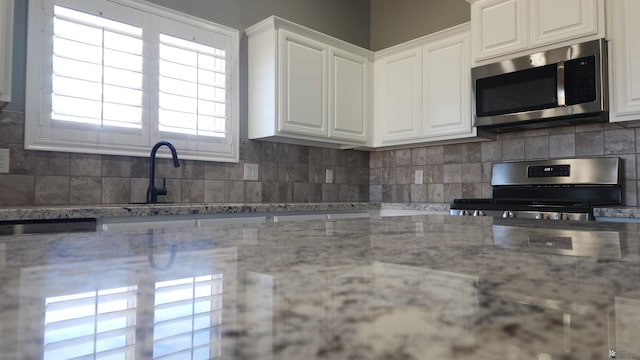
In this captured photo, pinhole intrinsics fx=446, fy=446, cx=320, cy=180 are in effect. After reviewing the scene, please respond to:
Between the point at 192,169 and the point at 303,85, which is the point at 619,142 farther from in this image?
the point at 192,169

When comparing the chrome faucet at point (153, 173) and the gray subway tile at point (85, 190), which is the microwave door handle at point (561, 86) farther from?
the gray subway tile at point (85, 190)

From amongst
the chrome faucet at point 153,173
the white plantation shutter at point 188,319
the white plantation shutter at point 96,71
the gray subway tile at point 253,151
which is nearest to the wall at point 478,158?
the gray subway tile at point 253,151

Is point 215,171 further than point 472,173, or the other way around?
point 472,173

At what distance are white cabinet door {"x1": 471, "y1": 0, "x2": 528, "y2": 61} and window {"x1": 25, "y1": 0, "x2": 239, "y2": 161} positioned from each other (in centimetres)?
177

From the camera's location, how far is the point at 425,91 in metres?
3.60

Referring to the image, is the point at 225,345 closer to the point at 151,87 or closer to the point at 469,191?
the point at 151,87

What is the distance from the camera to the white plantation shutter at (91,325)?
0.22 metres

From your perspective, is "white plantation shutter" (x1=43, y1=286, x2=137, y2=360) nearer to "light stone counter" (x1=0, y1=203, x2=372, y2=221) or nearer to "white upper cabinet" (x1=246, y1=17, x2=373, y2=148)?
"light stone counter" (x1=0, y1=203, x2=372, y2=221)

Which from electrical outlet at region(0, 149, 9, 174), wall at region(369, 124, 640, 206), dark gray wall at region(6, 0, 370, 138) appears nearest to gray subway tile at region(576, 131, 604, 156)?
wall at region(369, 124, 640, 206)

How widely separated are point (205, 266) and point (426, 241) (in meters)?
0.35

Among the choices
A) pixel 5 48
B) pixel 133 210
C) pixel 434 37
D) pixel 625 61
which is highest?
pixel 434 37

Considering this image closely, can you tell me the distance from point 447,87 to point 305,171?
1.34 meters

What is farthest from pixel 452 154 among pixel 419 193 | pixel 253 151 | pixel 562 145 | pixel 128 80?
pixel 128 80

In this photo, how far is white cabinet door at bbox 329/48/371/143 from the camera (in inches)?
143
